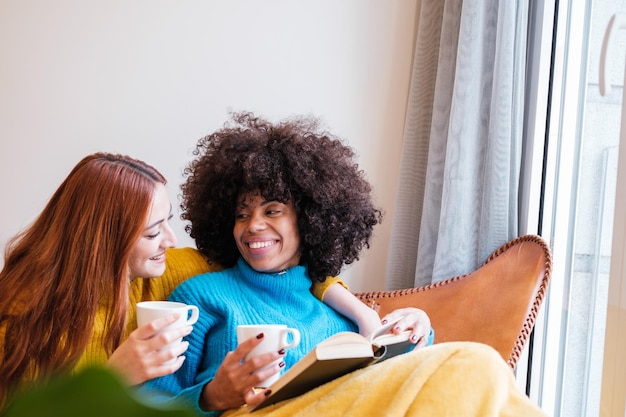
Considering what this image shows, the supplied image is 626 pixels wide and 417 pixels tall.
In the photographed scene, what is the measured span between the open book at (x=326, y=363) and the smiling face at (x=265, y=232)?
0.47 metres

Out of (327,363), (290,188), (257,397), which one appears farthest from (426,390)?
(290,188)

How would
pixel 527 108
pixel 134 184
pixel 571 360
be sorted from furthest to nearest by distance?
pixel 527 108 → pixel 571 360 → pixel 134 184

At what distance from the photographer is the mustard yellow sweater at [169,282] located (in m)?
1.56

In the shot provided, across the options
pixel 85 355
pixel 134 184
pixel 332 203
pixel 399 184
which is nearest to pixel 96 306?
pixel 85 355

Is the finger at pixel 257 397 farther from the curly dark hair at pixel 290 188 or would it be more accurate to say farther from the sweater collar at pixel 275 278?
the curly dark hair at pixel 290 188

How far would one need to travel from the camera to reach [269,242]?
161 cm

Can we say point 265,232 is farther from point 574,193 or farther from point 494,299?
point 574,193

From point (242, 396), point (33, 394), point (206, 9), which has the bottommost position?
point (242, 396)

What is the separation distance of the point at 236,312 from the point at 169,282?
0.22 m

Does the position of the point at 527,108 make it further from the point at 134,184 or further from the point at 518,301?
the point at 134,184

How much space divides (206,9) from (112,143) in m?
0.53

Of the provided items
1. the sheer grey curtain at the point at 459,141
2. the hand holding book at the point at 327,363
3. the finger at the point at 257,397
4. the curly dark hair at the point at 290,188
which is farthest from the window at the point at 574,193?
the finger at the point at 257,397

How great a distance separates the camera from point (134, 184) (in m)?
1.43

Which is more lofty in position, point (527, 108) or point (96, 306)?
point (527, 108)
